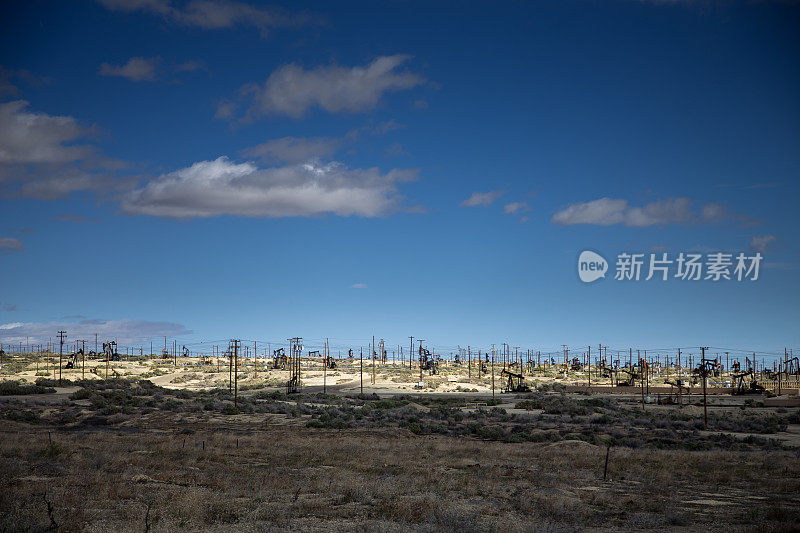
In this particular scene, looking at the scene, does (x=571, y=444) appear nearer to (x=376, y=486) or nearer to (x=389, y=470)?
(x=389, y=470)

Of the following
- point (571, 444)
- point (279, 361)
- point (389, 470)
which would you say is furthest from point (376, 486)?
point (279, 361)

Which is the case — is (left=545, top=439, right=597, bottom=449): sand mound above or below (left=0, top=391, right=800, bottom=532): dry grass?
below

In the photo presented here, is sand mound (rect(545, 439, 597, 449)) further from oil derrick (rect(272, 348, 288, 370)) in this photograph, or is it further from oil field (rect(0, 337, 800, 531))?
oil derrick (rect(272, 348, 288, 370))

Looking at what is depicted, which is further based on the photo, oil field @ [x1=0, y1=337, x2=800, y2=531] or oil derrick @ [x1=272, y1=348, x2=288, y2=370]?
oil derrick @ [x1=272, y1=348, x2=288, y2=370]

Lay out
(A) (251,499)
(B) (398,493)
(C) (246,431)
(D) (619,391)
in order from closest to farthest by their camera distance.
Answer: (A) (251,499) → (B) (398,493) → (C) (246,431) → (D) (619,391)

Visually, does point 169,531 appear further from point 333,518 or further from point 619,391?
point 619,391

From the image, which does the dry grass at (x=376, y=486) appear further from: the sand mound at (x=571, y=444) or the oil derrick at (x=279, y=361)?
the oil derrick at (x=279, y=361)

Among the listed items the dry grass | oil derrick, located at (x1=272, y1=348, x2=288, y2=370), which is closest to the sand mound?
the dry grass

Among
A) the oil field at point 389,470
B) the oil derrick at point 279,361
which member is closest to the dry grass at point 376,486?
the oil field at point 389,470

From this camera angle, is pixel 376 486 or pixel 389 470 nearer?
pixel 376 486

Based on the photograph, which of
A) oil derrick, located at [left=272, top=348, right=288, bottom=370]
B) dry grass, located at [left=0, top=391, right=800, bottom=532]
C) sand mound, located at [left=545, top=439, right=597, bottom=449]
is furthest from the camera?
oil derrick, located at [left=272, top=348, right=288, bottom=370]

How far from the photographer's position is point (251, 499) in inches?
724

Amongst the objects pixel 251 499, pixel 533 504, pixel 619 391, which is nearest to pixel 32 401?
pixel 251 499

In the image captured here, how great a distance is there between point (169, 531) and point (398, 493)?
7.57 meters
